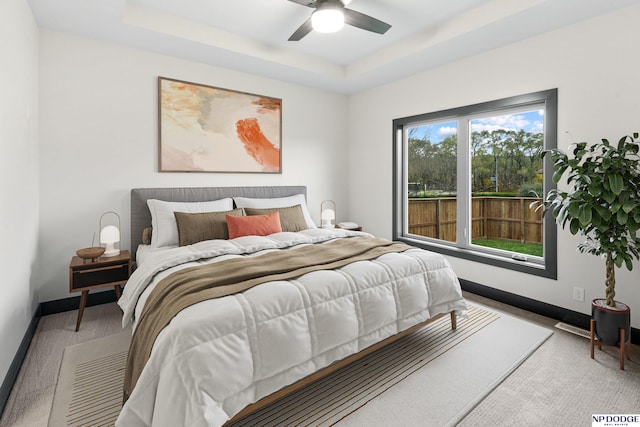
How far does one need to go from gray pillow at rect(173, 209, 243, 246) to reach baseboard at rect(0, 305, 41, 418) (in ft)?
4.12

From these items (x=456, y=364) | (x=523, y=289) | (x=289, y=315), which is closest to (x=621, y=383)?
(x=456, y=364)

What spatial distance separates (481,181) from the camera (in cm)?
377

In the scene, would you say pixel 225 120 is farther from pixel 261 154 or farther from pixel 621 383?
pixel 621 383

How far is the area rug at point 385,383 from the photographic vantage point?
5.86ft

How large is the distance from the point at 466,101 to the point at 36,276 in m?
4.51

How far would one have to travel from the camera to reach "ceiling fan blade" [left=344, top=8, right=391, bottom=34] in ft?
8.48

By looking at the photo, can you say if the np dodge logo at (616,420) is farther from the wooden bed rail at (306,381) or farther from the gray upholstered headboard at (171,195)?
the gray upholstered headboard at (171,195)

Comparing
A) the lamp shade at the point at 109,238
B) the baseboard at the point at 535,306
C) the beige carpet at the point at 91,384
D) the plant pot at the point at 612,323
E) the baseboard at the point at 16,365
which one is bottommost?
the beige carpet at the point at 91,384

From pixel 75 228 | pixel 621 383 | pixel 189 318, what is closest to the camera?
pixel 189 318

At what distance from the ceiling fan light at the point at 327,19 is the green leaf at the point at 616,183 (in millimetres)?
2177

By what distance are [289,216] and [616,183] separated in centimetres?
275

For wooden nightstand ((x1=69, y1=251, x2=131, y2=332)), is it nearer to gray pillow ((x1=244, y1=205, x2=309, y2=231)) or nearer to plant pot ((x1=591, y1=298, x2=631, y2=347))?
gray pillow ((x1=244, y1=205, x2=309, y2=231))

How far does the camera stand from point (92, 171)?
10.6 feet

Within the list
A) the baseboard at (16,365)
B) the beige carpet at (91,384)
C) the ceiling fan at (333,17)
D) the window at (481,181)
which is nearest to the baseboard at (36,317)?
the baseboard at (16,365)
